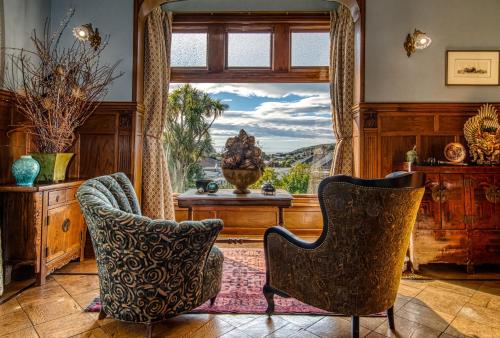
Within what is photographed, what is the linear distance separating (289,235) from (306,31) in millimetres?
3413

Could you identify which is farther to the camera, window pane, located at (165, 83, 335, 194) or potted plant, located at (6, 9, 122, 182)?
window pane, located at (165, 83, 335, 194)

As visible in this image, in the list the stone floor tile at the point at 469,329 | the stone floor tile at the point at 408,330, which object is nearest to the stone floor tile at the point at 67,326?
the stone floor tile at the point at 408,330

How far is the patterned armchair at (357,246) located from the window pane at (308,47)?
3.03 metres

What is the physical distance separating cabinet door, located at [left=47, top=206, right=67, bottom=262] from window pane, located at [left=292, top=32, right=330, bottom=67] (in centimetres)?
343

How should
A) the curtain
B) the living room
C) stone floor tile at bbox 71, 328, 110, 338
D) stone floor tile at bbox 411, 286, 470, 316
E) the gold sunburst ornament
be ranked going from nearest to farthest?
the living room, stone floor tile at bbox 71, 328, 110, 338, stone floor tile at bbox 411, 286, 470, 316, the gold sunburst ornament, the curtain

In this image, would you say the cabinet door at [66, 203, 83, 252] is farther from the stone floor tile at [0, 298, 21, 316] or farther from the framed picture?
the framed picture

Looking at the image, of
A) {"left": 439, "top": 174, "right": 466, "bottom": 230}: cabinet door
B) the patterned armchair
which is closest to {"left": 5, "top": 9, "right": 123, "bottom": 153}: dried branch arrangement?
the patterned armchair

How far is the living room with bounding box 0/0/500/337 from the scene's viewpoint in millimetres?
1723

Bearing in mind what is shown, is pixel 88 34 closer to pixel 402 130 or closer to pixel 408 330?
pixel 402 130

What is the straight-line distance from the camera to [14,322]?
2.03 meters

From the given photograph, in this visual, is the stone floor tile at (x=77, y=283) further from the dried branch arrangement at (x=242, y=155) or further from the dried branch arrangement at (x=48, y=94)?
the dried branch arrangement at (x=242, y=155)

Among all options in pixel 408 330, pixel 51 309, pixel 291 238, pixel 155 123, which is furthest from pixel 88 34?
pixel 408 330

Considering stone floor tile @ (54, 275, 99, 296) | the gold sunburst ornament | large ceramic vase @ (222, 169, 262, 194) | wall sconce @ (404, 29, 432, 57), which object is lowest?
stone floor tile @ (54, 275, 99, 296)

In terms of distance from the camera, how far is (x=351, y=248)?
166 centimetres
